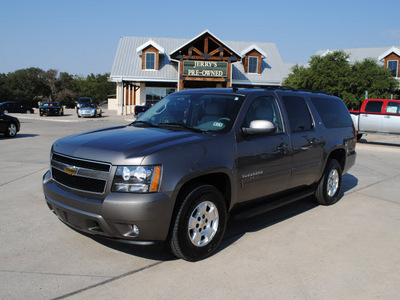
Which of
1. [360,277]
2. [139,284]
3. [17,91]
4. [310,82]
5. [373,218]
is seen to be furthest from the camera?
[17,91]

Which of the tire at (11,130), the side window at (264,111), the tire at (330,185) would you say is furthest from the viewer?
the tire at (11,130)

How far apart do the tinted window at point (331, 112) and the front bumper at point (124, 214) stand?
3490 millimetres

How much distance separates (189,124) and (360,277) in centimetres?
249

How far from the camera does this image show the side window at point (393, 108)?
53.0 feet

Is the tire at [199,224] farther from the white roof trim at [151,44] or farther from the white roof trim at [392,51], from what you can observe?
the white roof trim at [392,51]

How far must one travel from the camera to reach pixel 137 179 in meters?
3.45

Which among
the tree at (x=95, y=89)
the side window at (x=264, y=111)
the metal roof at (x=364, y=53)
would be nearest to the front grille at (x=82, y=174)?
the side window at (x=264, y=111)

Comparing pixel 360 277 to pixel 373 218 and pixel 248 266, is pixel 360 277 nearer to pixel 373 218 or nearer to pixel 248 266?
pixel 248 266

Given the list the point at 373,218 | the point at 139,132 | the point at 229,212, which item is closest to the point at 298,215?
the point at 373,218

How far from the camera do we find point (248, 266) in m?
3.82

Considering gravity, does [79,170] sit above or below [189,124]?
below

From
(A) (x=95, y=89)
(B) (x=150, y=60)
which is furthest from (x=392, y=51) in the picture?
(A) (x=95, y=89)

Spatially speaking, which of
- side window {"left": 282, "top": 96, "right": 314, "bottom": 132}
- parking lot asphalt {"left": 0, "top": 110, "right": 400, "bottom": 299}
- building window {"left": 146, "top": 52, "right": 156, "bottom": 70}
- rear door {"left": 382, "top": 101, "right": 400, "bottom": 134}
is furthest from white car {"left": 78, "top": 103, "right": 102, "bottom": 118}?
side window {"left": 282, "top": 96, "right": 314, "bottom": 132}

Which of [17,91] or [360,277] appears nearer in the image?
[360,277]
